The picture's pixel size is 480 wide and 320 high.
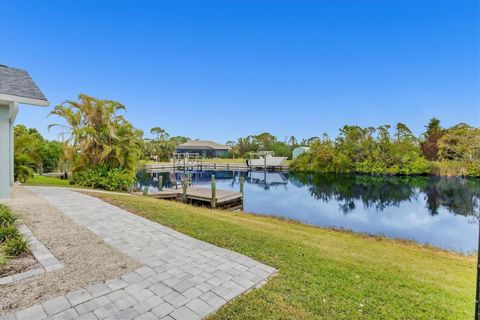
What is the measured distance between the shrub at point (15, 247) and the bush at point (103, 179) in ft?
28.5

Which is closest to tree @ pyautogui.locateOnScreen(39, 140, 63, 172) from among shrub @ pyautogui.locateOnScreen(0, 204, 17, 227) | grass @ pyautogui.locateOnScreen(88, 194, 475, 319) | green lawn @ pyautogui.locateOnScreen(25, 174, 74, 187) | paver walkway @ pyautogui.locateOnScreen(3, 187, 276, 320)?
green lawn @ pyautogui.locateOnScreen(25, 174, 74, 187)

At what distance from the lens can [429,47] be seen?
13.9 meters

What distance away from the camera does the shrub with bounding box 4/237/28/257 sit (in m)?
3.21

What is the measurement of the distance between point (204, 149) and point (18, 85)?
49.1m

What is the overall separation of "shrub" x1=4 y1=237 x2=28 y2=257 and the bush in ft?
28.5

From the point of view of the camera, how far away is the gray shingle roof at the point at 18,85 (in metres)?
5.63

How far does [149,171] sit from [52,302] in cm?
3170

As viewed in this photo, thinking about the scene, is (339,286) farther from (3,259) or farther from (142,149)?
(142,149)

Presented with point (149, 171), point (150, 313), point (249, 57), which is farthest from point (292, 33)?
point (149, 171)

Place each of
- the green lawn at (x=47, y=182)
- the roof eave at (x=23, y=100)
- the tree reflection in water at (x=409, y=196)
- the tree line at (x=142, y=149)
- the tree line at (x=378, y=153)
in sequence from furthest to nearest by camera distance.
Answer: the tree line at (x=378, y=153)
the tree reflection in water at (x=409, y=196)
the tree line at (x=142, y=149)
the green lawn at (x=47, y=182)
the roof eave at (x=23, y=100)

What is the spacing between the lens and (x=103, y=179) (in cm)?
1149

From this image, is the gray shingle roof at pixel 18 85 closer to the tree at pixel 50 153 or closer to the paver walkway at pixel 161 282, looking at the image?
the paver walkway at pixel 161 282

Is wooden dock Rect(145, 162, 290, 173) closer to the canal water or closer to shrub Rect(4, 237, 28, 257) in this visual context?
the canal water

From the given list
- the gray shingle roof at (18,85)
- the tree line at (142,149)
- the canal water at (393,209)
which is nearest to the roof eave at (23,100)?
the gray shingle roof at (18,85)
